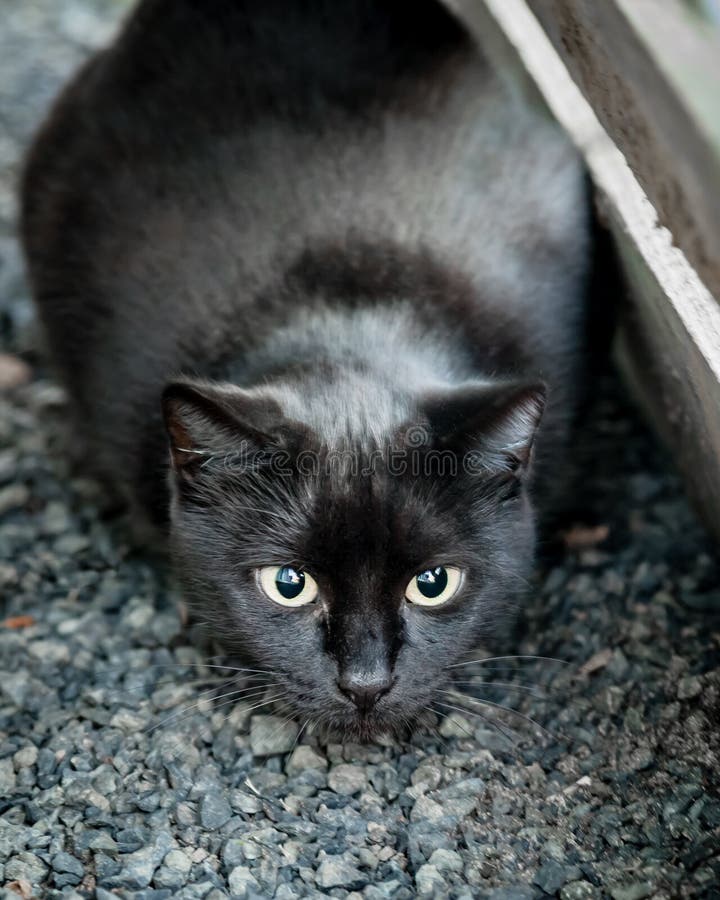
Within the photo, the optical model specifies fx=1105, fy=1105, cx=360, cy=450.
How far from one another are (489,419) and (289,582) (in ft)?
1.35

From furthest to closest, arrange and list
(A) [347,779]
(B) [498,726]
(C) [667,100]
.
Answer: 1. (B) [498,726]
2. (A) [347,779]
3. (C) [667,100]

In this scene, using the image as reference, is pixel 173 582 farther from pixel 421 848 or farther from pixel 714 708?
pixel 714 708

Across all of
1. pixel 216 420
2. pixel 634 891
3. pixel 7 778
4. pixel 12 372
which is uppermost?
pixel 216 420

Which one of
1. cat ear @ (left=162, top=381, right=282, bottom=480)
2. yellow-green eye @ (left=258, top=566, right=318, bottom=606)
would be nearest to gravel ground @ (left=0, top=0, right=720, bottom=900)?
yellow-green eye @ (left=258, top=566, right=318, bottom=606)

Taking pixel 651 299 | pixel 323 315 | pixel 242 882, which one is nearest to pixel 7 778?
pixel 242 882

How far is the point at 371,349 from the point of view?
196 cm

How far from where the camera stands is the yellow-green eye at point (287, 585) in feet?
5.68

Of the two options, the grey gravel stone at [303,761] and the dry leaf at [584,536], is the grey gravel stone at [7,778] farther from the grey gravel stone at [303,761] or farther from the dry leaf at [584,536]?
the dry leaf at [584,536]

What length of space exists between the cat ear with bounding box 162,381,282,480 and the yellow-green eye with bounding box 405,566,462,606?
0.31 m

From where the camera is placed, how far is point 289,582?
5.72 ft

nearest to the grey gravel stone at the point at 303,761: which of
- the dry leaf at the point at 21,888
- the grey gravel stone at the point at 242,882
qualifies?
the grey gravel stone at the point at 242,882

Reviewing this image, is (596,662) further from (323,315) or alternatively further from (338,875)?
(323,315)

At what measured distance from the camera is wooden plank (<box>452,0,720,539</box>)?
1781 mm

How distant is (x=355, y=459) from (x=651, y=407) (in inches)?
38.9
